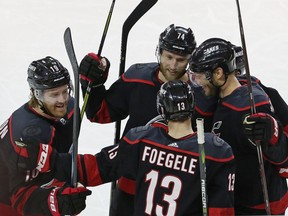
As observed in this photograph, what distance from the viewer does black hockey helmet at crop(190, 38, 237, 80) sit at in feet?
10.3

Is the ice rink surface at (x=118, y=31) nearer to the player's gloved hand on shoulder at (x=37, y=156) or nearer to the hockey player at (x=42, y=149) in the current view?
the hockey player at (x=42, y=149)

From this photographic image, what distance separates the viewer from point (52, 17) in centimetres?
650

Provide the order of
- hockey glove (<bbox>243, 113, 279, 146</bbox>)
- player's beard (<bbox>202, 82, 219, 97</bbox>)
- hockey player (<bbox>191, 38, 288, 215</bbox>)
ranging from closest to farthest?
hockey glove (<bbox>243, 113, 279, 146</bbox>) → hockey player (<bbox>191, 38, 288, 215</bbox>) → player's beard (<bbox>202, 82, 219, 97</bbox>)

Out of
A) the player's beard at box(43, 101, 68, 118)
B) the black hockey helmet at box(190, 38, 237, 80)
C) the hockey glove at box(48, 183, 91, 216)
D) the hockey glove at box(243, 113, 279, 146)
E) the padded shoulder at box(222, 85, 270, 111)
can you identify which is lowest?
the hockey glove at box(48, 183, 91, 216)

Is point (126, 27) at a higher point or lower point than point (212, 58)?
higher

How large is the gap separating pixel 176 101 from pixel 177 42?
63cm

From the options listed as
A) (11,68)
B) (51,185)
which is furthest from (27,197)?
(11,68)

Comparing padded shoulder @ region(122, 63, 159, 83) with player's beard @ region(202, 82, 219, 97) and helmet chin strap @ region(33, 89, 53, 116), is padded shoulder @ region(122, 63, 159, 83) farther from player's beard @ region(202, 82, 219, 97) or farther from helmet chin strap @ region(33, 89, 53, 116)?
helmet chin strap @ region(33, 89, 53, 116)

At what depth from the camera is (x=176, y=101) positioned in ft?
9.14

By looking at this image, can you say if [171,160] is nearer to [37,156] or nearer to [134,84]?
[37,156]

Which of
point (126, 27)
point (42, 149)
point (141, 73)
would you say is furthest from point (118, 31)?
point (42, 149)

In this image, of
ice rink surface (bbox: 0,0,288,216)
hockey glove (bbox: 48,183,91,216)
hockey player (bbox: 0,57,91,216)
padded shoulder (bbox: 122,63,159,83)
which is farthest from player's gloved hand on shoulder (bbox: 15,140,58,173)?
ice rink surface (bbox: 0,0,288,216)

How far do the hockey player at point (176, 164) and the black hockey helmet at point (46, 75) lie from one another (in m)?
0.59

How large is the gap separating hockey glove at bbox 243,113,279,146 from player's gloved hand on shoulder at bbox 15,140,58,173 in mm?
842
